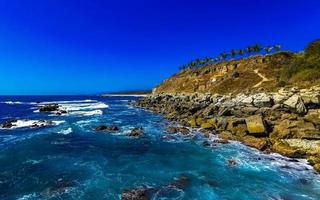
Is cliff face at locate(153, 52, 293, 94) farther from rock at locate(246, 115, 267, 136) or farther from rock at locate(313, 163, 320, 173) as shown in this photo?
rock at locate(313, 163, 320, 173)

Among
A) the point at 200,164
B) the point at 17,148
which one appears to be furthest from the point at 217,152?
the point at 17,148

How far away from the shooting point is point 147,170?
25.6 meters

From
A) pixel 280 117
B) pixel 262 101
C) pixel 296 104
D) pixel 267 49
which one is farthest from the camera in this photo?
pixel 267 49

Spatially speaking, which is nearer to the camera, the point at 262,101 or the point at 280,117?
the point at 280,117

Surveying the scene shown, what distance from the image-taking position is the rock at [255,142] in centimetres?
3219

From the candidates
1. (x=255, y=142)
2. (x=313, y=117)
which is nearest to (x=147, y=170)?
(x=255, y=142)

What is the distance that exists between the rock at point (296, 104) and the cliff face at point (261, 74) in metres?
14.3

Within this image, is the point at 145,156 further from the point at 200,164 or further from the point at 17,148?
the point at 17,148

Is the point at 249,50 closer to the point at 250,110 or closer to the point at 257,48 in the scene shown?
the point at 257,48

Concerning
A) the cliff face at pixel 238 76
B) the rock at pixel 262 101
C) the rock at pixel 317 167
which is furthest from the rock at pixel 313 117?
the cliff face at pixel 238 76

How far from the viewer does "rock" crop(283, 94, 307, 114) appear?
3997 centimetres

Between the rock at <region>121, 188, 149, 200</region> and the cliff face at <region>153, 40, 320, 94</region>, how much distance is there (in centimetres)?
4648

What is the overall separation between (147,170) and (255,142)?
16.2 meters

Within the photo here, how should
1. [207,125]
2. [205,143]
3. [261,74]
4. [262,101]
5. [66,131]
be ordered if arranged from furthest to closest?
1. [261,74]
2. [66,131]
3. [262,101]
4. [207,125]
5. [205,143]
